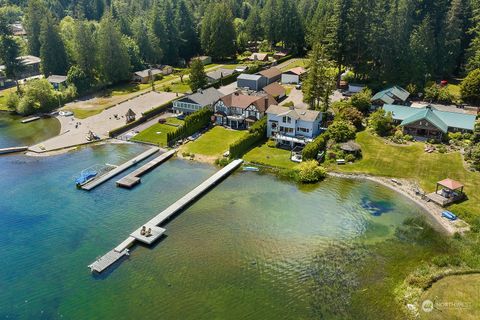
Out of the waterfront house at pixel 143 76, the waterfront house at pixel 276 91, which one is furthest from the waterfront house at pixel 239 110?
the waterfront house at pixel 143 76

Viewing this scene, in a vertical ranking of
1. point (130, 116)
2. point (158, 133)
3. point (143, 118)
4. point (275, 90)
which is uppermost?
point (275, 90)

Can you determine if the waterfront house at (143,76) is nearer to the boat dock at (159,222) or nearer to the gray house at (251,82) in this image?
the gray house at (251,82)

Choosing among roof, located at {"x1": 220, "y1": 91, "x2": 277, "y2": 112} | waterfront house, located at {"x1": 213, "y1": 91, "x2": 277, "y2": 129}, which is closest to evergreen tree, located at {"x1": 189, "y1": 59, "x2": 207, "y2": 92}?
waterfront house, located at {"x1": 213, "y1": 91, "x2": 277, "y2": 129}

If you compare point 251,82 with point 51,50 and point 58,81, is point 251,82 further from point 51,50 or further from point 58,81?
point 51,50

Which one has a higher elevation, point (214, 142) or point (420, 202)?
point (214, 142)

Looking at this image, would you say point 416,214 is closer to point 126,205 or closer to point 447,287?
point 447,287

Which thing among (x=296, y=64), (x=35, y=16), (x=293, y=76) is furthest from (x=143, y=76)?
(x=296, y=64)

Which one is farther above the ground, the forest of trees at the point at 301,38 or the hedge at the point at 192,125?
the forest of trees at the point at 301,38
